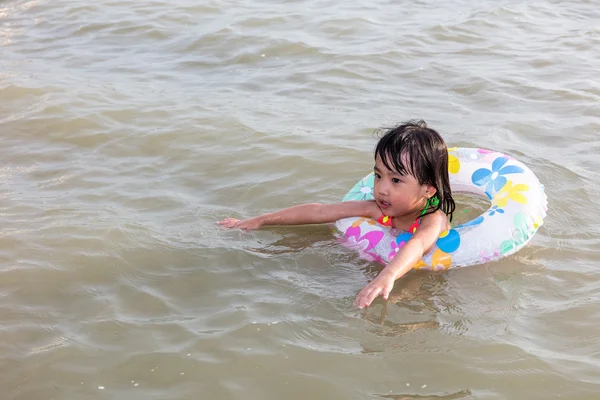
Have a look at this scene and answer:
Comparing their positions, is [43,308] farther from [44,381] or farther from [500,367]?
[500,367]

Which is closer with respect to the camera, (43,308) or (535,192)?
(43,308)

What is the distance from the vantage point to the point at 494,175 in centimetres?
493

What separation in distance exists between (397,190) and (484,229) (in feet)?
1.97

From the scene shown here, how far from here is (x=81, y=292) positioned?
13.3 ft

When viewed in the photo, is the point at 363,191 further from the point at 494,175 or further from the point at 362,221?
the point at 494,175

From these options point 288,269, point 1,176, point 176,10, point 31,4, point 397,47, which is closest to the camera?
point 288,269

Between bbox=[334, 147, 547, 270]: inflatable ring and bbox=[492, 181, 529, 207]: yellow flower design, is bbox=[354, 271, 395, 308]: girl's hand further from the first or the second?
bbox=[492, 181, 529, 207]: yellow flower design

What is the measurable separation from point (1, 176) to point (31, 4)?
240 inches

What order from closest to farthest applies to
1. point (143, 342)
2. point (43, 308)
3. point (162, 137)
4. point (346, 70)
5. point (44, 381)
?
point (44, 381)
point (143, 342)
point (43, 308)
point (162, 137)
point (346, 70)

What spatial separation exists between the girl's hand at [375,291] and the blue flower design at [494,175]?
1.30m

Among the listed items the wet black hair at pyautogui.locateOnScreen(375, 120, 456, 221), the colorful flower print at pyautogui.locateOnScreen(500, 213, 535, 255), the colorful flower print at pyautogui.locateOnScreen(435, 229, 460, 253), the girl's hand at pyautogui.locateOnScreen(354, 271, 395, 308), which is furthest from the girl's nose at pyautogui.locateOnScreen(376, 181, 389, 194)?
the colorful flower print at pyautogui.locateOnScreen(500, 213, 535, 255)

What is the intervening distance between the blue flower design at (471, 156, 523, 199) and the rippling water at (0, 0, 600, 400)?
1.43ft

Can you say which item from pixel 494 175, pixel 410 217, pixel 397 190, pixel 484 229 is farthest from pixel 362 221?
pixel 494 175

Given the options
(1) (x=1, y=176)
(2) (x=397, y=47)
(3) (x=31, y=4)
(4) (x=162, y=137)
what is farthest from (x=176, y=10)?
(1) (x=1, y=176)
